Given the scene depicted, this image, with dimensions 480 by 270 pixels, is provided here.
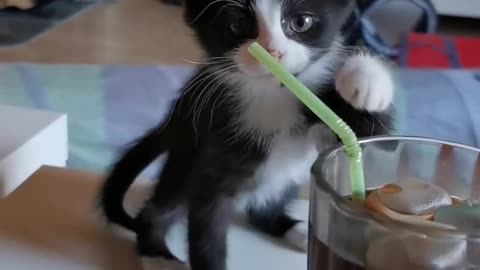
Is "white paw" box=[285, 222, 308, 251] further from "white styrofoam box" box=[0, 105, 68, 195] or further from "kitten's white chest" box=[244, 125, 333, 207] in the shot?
"white styrofoam box" box=[0, 105, 68, 195]

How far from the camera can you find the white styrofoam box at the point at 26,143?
0.85 metres

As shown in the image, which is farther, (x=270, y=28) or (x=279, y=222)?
(x=279, y=222)

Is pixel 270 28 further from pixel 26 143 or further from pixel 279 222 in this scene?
pixel 26 143

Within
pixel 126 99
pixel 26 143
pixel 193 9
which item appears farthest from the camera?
pixel 126 99

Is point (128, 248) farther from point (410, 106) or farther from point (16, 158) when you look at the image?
point (410, 106)

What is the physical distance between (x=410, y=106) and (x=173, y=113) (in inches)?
31.1

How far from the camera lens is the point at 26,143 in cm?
88

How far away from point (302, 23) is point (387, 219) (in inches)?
9.6

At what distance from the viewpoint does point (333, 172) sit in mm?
498

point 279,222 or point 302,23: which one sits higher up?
point 302,23

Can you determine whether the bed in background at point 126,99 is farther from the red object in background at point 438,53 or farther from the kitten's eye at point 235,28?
the kitten's eye at point 235,28

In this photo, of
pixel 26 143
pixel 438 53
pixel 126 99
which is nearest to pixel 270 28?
pixel 26 143

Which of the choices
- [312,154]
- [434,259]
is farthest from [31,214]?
[434,259]

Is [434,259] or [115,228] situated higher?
[434,259]
